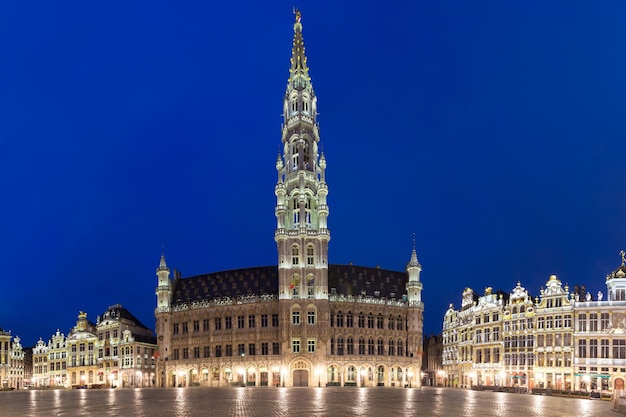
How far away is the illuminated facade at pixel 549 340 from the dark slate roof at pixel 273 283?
573 inches

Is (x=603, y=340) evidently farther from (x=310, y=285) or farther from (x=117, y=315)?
(x=117, y=315)

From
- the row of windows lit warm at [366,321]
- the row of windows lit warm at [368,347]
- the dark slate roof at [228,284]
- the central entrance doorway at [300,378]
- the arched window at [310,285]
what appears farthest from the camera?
the dark slate roof at [228,284]

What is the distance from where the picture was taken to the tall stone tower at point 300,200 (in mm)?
99125

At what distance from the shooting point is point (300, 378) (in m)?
96.6

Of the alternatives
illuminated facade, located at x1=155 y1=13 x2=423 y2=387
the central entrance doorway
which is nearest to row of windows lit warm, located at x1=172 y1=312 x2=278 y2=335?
illuminated facade, located at x1=155 y1=13 x2=423 y2=387

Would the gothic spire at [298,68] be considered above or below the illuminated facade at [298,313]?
above

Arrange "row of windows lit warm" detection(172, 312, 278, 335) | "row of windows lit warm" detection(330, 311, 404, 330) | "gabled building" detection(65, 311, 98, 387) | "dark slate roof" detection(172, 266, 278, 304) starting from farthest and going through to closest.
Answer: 1. "gabled building" detection(65, 311, 98, 387)
2. "dark slate roof" detection(172, 266, 278, 304)
3. "row of windows lit warm" detection(172, 312, 278, 335)
4. "row of windows lit warm" detection(330, 311, 404, 330)

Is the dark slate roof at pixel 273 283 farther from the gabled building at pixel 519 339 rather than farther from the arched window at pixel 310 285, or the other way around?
the gabled building at pixel 519 339

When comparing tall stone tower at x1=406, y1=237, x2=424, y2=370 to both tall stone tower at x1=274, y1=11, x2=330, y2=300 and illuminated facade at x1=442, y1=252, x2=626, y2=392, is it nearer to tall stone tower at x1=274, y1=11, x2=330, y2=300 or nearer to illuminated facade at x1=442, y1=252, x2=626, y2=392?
illuminated facade at x1=442, y1=252, x2=626, y2=392

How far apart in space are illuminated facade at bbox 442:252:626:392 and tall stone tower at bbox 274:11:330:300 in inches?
1017

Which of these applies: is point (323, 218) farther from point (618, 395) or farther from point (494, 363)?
point (618, 395)

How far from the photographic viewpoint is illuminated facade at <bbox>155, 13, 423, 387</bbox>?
98000 millimetres

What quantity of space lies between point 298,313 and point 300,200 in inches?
739

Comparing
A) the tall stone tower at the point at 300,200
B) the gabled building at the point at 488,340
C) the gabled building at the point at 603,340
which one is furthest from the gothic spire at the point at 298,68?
the gabled building at the point at 603,340
